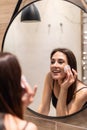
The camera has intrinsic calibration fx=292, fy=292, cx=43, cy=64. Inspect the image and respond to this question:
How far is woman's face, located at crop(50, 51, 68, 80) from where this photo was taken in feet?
4.64

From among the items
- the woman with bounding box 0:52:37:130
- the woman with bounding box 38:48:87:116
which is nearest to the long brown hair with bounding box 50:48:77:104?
the woman with bounding box 38:48:87:116

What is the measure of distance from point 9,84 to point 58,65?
519 mm

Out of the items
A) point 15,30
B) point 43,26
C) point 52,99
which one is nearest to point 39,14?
point 43,26

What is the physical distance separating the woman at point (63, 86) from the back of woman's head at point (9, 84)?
0.45 meters

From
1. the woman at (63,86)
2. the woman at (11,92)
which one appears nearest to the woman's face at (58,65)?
the woman at (63,86)

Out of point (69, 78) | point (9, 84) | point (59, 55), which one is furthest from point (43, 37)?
point (9, 84)

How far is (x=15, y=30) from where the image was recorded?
62.2 inches

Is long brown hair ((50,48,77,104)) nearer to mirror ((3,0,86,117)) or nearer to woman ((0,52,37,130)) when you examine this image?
mirror ((3,0,86,117))

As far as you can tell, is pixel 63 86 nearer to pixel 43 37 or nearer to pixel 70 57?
pixel 70 57

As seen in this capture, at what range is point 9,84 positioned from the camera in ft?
3.13

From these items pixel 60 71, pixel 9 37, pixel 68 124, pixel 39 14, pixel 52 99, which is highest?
pixel 39 14

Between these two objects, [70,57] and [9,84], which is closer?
[9,84]

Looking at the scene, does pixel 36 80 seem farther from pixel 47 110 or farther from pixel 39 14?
pixel 39 14

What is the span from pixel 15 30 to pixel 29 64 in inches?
8.0
